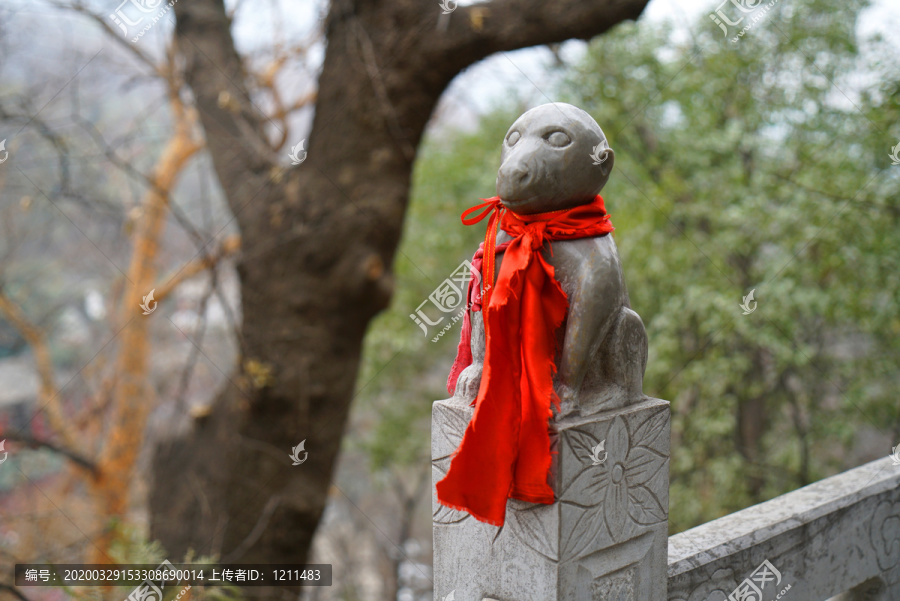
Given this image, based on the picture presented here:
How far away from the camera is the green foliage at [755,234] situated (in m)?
4.78

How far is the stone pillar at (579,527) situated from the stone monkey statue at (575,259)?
0.09 meters

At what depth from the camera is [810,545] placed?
2.61 metres

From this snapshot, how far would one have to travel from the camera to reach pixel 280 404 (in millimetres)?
4242

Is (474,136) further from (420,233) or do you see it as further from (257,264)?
(257,264)

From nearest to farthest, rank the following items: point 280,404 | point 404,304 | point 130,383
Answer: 1. point 280,404
2. point 130,383
3. point 404,304

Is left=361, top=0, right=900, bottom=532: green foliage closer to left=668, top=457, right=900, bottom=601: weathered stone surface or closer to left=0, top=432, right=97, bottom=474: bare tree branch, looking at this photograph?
left=668, top=457, right=900, bottom=601: weathered stone surface

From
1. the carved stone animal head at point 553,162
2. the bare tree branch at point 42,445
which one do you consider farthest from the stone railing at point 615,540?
the bare tree branch at point 42,445

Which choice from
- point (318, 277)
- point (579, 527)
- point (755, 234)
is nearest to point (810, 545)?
point (579, 527)

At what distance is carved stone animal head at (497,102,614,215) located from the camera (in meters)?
1.85

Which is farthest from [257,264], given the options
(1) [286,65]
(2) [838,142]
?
(2) [838,142]

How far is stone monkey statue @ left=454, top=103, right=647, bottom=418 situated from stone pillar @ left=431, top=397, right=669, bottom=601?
0.09 meters

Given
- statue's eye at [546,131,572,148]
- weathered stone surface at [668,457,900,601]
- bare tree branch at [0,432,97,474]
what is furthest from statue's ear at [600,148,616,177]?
bare tree branch at [0,432,97,474]

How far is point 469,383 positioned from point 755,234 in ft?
13.3

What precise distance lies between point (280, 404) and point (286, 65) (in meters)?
3.43
